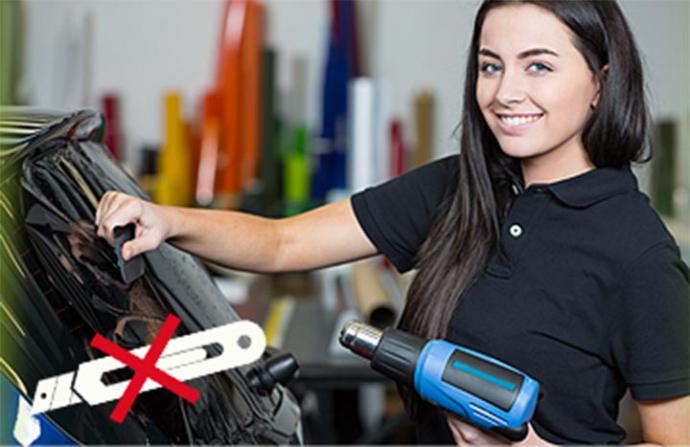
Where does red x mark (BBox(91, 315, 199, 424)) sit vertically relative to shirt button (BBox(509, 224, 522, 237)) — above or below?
below

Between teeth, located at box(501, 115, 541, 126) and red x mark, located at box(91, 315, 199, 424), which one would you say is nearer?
red x mark, located at box(91, 315, 199, 424)

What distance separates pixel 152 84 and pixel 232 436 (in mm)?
2513

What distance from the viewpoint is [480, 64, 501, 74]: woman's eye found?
0.98 m

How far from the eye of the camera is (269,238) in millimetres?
1173

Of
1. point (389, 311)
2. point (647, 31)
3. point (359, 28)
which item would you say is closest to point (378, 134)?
point (359, 28)

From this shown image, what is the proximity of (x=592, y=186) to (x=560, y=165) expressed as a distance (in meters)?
0.04

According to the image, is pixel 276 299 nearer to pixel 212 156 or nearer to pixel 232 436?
pixel 212 156

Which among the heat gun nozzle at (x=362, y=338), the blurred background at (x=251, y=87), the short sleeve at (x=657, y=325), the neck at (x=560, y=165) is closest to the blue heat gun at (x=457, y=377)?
the heat gun nozzle at (x=362, y=338)

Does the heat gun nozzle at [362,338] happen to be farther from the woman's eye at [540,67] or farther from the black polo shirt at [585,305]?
the woman's eye at [540,67]

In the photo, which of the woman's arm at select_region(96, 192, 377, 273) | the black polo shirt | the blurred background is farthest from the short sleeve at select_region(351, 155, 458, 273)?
the blurred background

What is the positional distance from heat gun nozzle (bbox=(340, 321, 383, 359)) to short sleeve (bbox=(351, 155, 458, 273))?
26cm

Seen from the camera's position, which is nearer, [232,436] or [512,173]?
[232,436]

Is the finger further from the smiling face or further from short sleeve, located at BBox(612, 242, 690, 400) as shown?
short sleeve, located at BBox(612, 242, 690, 400)

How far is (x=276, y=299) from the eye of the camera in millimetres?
2395
